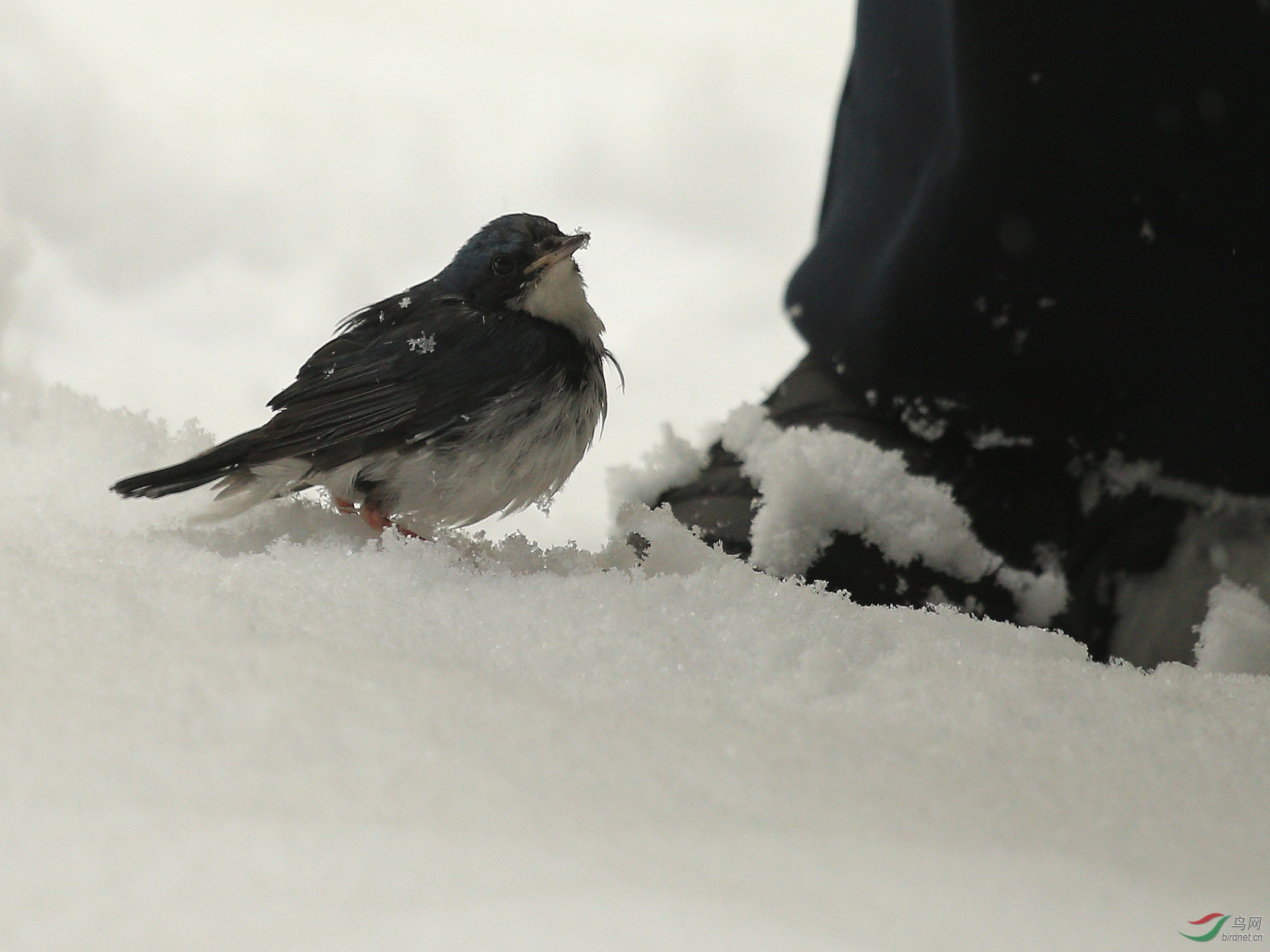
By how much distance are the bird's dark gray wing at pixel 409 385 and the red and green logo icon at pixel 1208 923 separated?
1.34 metres

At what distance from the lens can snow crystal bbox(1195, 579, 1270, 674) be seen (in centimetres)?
220

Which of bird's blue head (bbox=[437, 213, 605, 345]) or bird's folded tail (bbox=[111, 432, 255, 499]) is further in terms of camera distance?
bird's blue head (bbox=[437, 213, 605, 345])

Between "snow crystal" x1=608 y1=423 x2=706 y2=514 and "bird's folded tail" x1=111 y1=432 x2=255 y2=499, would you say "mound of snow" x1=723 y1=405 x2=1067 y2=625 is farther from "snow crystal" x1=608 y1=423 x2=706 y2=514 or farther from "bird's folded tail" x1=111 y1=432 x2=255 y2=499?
"bird's folded tail" x1=111 y1=432 x2=255 y2=499

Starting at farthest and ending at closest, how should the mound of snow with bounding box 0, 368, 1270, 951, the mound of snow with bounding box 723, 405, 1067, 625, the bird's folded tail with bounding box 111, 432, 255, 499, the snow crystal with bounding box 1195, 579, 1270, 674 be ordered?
the mound of snow with bounding box 723, 405, 1067, 625
the snow crystal with bounding box 1195, 579, 1270, 674
the bird's folded tail with bounding box 111, 432, 255, 499
the mound of snow with bounding box 0, 368, 1270, 951

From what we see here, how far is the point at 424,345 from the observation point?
201 cm

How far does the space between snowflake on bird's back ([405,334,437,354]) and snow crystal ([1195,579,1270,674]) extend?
5.31 ft

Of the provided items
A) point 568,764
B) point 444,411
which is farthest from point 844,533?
point 568,764

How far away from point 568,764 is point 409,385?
96cm

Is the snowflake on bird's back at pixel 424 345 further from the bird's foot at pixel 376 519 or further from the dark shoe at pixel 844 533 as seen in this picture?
the dark shoe at pixel 844 533

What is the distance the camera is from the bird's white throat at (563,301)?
209cm

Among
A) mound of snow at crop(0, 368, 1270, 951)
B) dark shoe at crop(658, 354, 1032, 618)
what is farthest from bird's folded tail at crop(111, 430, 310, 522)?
dark shoe at crop(658, 354, 1032, 618)

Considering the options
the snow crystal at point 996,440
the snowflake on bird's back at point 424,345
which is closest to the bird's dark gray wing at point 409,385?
the snowflake on bird's back at point 424,345

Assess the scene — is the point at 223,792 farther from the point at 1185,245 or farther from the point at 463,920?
the point at 1185,245

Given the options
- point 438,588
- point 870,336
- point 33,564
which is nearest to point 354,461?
point 438,588
